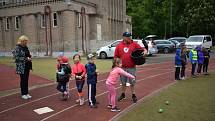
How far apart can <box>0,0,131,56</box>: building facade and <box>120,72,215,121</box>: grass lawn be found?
25.1m

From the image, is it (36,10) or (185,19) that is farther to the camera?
(185,19)

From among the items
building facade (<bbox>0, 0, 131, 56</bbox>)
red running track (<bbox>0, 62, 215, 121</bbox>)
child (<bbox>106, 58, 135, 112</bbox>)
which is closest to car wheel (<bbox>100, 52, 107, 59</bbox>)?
building facade (<bbox>0, 0, 131, 56</bbox>)

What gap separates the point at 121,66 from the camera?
10.8 m

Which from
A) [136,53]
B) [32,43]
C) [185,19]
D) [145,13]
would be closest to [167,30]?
[145,13]

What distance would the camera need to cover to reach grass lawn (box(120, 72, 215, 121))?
8.91 metres

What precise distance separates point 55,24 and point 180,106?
29.7m

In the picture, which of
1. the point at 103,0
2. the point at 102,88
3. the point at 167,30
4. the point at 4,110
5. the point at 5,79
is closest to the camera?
the point at 4,110

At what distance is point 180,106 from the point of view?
401 inches

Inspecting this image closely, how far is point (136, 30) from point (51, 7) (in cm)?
3794

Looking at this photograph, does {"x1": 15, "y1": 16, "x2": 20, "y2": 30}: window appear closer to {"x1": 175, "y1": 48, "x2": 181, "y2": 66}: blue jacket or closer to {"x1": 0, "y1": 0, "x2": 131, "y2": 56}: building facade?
{"x1": 0, "y1": 0, "x2": 131, "y2": 56}: building facade

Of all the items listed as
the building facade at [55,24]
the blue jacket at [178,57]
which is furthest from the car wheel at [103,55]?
the blue jacket at [178,57]

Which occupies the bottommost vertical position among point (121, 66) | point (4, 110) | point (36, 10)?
point (4, 110)

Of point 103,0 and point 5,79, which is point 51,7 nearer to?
point 103,0

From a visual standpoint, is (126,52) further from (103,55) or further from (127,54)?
(103,55)
